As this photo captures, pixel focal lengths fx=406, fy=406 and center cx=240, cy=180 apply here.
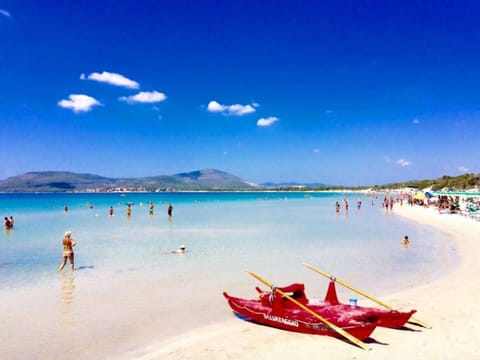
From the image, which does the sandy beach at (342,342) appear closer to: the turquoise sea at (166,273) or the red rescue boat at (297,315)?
the red rescue boat at (297,315)

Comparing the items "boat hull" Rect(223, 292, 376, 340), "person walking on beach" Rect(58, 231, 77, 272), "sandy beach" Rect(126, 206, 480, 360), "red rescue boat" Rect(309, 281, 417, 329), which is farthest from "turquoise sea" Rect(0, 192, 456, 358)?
"red rescue boat" Rect(309, 281, 417, 329)

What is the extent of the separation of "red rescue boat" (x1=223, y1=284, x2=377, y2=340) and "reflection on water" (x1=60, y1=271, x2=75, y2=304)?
4839mm

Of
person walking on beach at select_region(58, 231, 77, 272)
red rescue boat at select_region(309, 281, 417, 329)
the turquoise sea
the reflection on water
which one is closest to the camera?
red rescue boat at select_region(309, 281, 417, 329)

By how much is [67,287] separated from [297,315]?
776cm

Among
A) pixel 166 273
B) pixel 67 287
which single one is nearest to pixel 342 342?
pixel 166 273

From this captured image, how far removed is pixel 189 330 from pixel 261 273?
6224 millimetres

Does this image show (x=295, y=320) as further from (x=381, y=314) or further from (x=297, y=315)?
(x=381, y=314)

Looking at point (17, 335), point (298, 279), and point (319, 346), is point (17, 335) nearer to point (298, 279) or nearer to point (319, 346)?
point (319, 346)

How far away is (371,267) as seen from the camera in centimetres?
1553

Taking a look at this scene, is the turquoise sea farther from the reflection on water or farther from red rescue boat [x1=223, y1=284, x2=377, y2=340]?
red rescue boat [x1=223, y1=284, x2=377, y2=340]

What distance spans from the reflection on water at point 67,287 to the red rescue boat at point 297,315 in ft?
15.9

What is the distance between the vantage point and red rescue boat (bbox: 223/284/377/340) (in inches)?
299

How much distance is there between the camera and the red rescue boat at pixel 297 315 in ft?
24.9

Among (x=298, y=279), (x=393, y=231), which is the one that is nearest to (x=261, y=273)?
(x=298, y=279)
